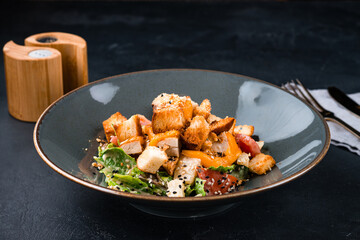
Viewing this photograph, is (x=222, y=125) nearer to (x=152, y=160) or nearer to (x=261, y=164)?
(x=261, y=164)

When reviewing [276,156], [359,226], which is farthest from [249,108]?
[359,226]

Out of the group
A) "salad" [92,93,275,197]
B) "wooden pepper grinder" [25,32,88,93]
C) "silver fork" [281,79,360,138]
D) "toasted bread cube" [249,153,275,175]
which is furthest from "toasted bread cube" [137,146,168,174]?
"wooden pepper grinder" [25,32,88,93]

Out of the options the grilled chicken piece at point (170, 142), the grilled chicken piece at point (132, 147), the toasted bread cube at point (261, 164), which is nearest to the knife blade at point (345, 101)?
the toasted bread cube at point (261, 164)

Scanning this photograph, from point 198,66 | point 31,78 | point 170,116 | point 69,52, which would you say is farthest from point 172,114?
point 198,66

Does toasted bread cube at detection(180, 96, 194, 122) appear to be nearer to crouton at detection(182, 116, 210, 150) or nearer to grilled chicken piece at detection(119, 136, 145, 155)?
crouton at detection(182, 116, 210, 150)

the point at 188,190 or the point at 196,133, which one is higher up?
the point at 196,133

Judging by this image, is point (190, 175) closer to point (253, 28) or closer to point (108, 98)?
point (108, 98)
